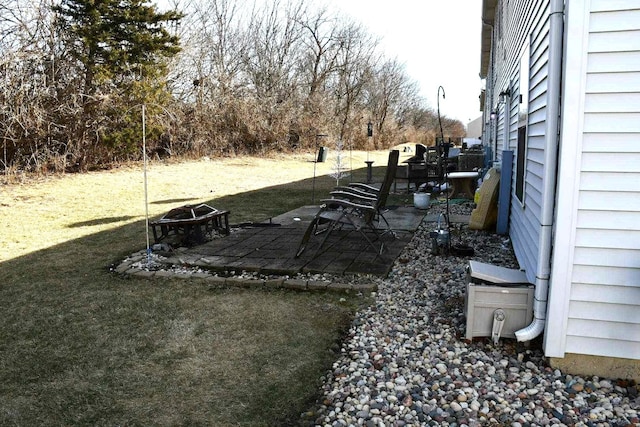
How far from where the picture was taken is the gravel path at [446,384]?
1895mm

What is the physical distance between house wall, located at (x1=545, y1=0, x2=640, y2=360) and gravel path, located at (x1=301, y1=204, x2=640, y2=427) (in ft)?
0.93

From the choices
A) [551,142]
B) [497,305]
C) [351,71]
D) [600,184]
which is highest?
[351,71]

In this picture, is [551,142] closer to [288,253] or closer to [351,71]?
[288,253]

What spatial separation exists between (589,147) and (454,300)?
1434mm

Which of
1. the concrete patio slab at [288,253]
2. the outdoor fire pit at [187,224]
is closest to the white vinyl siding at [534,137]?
the concrete patio slab at [288,253]

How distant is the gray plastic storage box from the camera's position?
7.97 feet

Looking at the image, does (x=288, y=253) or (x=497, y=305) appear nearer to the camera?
(x=497, y=305)

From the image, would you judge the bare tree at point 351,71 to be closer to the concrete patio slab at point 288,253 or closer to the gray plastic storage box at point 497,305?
the concrete patio slab at point 288,253

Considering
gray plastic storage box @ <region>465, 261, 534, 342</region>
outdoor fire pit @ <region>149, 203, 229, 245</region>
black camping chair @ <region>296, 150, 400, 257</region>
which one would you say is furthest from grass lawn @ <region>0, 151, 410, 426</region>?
black camping chair @ <region>296, 150, 400, 257</region>

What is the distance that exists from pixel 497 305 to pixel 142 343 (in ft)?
6.60

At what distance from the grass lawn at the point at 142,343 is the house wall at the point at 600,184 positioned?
128 cm

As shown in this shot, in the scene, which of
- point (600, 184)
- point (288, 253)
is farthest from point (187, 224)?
point (600, 184)

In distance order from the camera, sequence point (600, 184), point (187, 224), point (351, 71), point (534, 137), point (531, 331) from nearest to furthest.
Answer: point (600, 184)
point (531, 331)
point (534, 137)
point (187, 224)
point (351, 71)

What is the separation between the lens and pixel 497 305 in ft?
8.09
